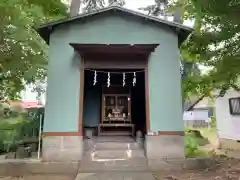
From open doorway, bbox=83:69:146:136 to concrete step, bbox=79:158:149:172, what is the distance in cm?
265

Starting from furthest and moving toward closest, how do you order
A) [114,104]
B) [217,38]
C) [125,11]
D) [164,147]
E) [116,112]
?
[114,104] → [116,112] → [125,11] → [164,147] → [217,38]

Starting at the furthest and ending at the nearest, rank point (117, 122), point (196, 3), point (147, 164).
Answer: point (117, 122) < point (147, 164) < point (196, 3)

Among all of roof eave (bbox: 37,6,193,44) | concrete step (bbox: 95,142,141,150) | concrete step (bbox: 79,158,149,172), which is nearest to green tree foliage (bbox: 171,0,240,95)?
roof eave (bbox: 37,6,193,44)

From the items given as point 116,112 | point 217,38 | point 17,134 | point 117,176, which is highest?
point 217,38

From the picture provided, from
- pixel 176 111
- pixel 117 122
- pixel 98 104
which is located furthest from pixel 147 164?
pixel 98 104

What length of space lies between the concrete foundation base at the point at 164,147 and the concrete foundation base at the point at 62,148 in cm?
Result: 225

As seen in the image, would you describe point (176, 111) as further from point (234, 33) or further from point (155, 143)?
point (234, 33)

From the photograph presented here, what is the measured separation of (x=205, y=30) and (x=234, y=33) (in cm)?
148

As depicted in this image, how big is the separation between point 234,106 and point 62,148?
10.3m

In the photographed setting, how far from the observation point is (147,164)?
26.9ft

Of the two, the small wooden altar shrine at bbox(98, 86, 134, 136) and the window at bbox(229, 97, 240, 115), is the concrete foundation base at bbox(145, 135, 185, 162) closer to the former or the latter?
the small wooden altar shrine at bbox(98, 86, 134, 136)

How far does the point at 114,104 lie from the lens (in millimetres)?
11391

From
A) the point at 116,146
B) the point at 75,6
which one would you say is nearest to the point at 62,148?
the point at 116,146

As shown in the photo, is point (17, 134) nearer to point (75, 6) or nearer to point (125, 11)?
point (125, 11)
